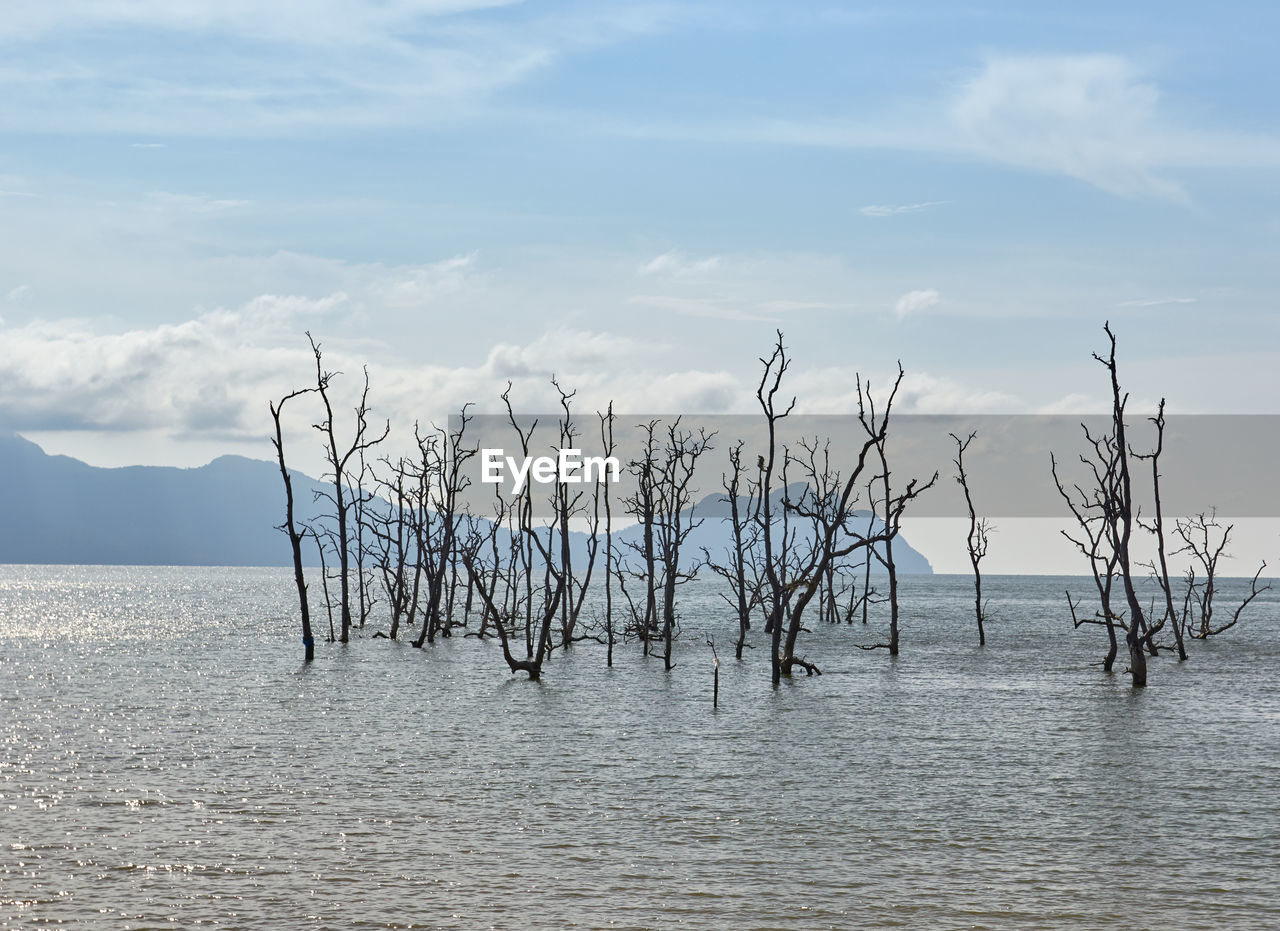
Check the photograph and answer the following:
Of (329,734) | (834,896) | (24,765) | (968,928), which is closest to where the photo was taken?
(968,928)

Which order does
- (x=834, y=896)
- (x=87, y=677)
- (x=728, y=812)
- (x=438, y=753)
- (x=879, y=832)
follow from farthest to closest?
1. (x=87, y=677)
2. (x=438, y=753)
3. (x=728, y=812)
4. (x=879, y=832)
5. (x=834, y=896)

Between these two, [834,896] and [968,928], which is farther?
[834,896]

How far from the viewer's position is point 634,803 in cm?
1823

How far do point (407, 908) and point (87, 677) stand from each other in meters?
30.7

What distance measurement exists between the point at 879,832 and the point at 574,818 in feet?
13.8

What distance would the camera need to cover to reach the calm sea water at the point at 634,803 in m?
13.0

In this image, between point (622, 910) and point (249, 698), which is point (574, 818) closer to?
point (622, 910)

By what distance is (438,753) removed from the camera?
2286 cm

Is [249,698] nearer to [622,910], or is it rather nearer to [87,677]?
[87,677]

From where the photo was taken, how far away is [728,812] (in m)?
17.6

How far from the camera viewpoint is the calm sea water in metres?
13.0

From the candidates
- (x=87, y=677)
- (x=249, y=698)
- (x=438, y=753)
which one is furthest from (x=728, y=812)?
(x=87, y=677)

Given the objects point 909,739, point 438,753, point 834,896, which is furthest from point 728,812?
point 909,739

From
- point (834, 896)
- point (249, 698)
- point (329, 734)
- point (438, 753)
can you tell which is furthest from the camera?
point (249, 698)
